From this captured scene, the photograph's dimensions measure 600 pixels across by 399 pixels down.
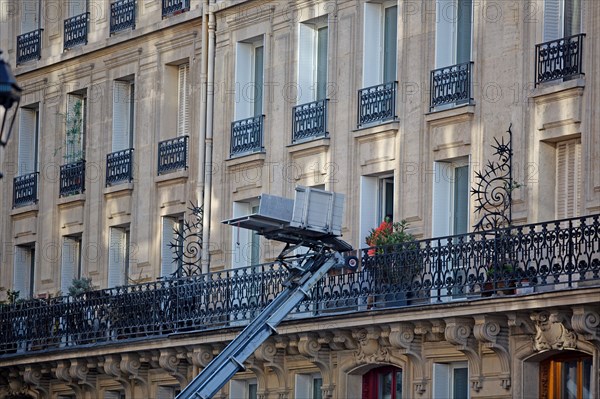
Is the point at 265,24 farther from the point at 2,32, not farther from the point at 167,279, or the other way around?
the point at 2,32

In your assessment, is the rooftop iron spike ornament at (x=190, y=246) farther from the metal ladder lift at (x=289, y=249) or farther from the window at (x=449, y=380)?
the metal ladder lift at (x=289, y=249)

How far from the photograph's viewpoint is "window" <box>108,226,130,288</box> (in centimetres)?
3731

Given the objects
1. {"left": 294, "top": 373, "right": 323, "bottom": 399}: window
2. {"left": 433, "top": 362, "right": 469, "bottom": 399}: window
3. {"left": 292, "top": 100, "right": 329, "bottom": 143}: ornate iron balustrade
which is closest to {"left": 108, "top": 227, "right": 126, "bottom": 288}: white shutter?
{"left": 292, "top": 100, "right": 329, "bottom": 143}: ornate iron balustrade

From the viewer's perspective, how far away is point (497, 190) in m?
28.0

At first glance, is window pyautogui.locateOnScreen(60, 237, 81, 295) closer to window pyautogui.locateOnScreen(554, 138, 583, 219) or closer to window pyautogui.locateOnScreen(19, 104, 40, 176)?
window pyautogui.locateOnScreen(19, 104, 40, 176)

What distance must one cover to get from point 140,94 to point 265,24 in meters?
4.18

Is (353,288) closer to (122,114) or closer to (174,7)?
(174,7)

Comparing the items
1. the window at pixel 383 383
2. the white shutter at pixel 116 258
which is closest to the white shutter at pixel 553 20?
the window at pixel 383 383

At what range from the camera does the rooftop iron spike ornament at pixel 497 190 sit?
1088 inches

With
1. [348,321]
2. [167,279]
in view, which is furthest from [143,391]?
[348,321]

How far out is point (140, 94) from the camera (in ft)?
122

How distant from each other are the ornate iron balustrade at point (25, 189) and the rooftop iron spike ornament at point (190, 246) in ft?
18.7

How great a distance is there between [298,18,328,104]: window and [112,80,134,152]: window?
579cm

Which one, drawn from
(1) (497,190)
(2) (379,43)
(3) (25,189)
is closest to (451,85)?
(1) (497,190)
